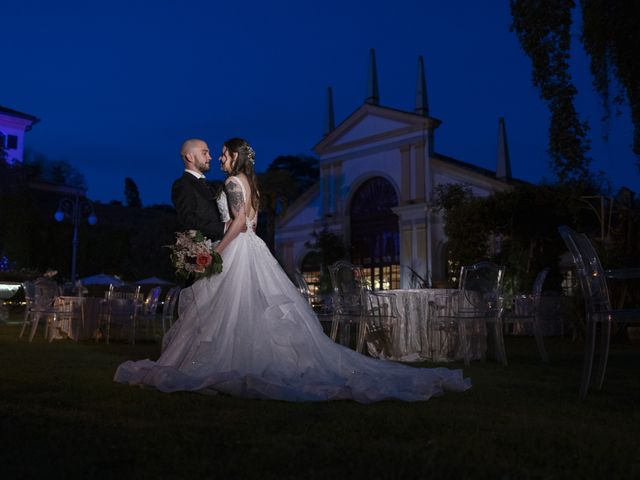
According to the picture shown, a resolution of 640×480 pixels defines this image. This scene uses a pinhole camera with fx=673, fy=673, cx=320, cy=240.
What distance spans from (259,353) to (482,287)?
3945 millimetres

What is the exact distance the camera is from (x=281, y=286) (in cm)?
469

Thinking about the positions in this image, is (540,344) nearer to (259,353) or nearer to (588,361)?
(588,361)

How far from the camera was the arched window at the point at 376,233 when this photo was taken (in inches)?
963

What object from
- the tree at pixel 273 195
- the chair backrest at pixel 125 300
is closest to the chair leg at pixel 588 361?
the chair backrest at pixel 125 300

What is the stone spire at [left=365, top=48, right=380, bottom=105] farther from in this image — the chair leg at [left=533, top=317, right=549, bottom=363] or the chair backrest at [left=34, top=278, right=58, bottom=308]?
the chair leg at [left=533, top=317, right=549, bottom=363]

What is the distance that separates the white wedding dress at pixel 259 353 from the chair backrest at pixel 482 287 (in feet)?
8.96

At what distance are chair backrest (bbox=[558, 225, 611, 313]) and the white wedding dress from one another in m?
0.98

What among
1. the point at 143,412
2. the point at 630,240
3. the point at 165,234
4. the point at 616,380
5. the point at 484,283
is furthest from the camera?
the point at 165,234

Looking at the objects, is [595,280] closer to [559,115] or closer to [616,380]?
[616,380]

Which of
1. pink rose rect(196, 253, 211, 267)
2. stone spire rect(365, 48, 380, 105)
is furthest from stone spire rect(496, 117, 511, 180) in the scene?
pink rose rect(196, 253, 211, 267)

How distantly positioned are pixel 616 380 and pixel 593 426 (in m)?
2.28

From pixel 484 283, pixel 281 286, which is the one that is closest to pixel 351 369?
pixel 281 286

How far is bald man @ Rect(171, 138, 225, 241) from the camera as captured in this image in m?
4.57

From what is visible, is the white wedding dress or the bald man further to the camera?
the bald man
